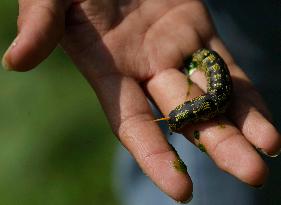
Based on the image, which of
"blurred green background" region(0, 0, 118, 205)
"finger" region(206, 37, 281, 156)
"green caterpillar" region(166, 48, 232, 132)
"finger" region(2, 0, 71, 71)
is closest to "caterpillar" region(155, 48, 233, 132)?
"green caterpillar" region(166, 48, 232, 132)

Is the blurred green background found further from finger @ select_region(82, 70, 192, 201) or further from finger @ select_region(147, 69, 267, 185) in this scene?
finger @ select_region(82, 70, 192, 201)

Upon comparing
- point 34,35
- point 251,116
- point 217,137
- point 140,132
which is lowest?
point 251,116

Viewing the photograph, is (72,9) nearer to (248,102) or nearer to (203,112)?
(203,112)

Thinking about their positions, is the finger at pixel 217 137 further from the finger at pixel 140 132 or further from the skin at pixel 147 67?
the finger at pixel 140 132

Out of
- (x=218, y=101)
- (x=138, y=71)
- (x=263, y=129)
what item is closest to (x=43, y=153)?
(x=138, y=71)

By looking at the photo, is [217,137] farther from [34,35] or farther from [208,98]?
[34,35]

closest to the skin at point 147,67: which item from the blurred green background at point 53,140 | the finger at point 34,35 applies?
the finger at point 34,35

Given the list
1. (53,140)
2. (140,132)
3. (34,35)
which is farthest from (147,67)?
(53,140)
